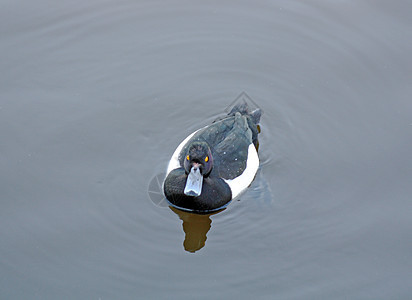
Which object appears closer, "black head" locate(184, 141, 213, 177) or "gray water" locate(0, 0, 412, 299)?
"gray water" locate(0, 0, 412, 299)

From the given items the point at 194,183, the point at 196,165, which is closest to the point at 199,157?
the point at 196,165

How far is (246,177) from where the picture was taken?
9.21 m

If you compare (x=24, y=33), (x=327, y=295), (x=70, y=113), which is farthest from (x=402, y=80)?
(x=24, y=33)

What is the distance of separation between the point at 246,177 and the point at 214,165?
1.63ft

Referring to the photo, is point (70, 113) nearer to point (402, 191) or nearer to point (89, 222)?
point (89, 222)

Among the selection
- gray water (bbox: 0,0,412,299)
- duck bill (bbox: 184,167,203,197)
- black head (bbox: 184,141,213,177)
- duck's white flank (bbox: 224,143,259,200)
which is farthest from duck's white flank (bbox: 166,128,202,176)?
duck's white flank (bbox: 224,143,259,200)

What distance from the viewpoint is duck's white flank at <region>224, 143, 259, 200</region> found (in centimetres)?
907

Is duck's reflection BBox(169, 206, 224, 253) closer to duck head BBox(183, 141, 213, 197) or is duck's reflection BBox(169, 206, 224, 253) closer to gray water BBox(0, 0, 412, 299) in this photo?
gray water BBox(0, 0, 412, 299)

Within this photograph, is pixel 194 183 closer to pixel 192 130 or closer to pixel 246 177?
pixel 246 177

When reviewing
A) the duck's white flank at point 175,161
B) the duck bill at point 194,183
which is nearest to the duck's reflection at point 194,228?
the duck bill at point 194,183

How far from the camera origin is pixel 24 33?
11.5 metres

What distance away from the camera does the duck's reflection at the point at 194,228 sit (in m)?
8.38

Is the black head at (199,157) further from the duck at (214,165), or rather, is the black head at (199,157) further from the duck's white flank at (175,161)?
the duck's white flank at (175,161)

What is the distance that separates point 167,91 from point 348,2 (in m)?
4.08
